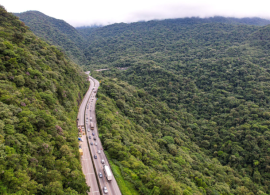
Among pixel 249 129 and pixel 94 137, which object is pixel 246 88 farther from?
pixel 94 137

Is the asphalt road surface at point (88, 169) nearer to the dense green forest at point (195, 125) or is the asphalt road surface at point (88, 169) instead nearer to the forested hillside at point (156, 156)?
the forested hillside at point (156, 156)

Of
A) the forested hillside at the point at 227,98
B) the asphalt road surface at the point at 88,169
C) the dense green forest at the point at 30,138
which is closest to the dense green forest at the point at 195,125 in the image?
the forested hillside at the point at 227,98

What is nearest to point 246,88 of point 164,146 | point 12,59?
point 164,146

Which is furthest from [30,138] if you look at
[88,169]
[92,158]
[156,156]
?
[156,156]

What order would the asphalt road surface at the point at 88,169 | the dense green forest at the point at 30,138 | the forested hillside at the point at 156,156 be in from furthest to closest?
1. the forested hillside at the point at 156,156
2. the asphalt road surface at the point at 88,169
3. the dense green forest at the point at 30,138

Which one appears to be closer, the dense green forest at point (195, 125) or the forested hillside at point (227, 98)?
the dense green forest at point (195, 125)

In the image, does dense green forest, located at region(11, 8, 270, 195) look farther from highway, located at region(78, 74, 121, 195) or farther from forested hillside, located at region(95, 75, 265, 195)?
highway, located at region(78, 74, 121, 195)

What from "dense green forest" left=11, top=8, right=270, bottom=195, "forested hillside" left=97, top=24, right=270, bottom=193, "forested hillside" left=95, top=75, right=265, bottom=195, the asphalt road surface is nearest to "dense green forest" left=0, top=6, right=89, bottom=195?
the asphalt road surface

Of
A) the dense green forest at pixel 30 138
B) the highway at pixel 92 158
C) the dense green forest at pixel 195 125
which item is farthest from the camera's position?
the dense green forest at pixel 195 125

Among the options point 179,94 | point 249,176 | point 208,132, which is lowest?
point 249,176
